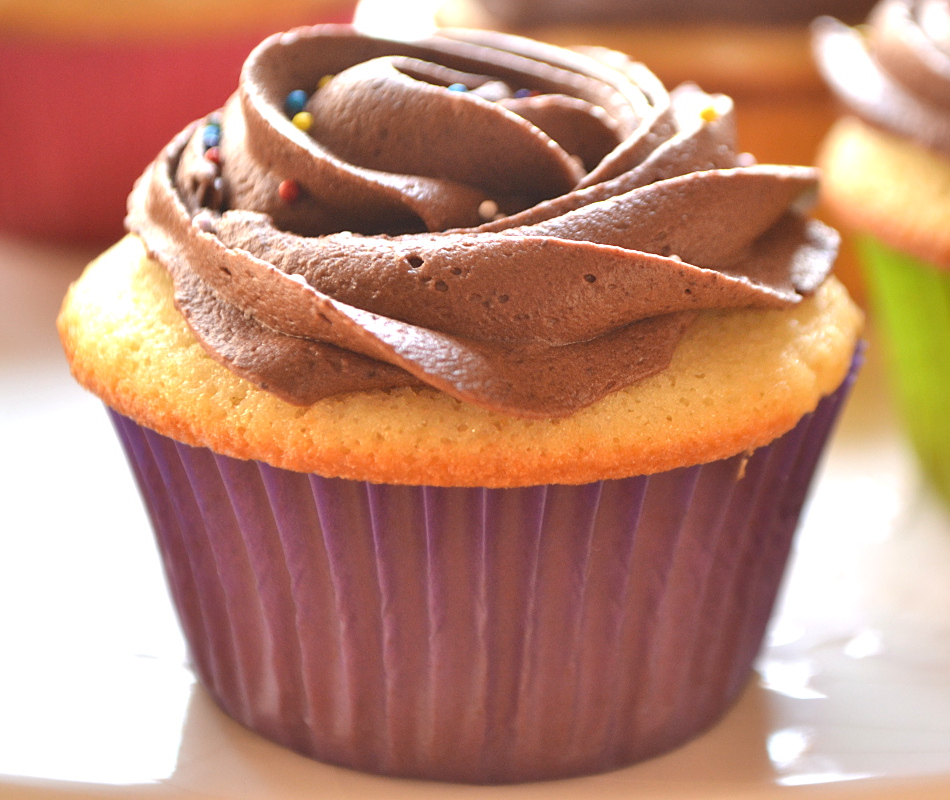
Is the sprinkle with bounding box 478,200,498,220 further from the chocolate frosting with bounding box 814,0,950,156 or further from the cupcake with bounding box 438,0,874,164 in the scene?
the cupcake with bounding box 438,0,874,164

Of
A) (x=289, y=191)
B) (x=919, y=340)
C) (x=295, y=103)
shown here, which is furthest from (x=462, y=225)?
(x=919, y=340)

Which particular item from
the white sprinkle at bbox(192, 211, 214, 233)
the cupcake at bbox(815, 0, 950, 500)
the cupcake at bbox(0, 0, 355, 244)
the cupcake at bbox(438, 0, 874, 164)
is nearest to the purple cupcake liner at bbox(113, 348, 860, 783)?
the white sprinkle at bbox(192, 211, 214, 233)

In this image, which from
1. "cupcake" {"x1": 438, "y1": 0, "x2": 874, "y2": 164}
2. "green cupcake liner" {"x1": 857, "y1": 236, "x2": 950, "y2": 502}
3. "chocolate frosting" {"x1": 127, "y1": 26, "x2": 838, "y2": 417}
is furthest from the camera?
"cupcake" {"x1": 438, "y1": 0, "x2": 874, "y2": 164}

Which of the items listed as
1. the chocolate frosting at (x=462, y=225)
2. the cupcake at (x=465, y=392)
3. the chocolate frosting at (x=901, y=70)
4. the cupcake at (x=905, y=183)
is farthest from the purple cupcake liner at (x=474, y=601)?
the chocolate frosting at (x=901, y=70)

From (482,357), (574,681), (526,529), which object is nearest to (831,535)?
(574,681)

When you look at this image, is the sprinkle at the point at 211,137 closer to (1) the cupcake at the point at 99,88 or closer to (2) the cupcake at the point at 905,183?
(2) the cupcake at the point at 905,183
